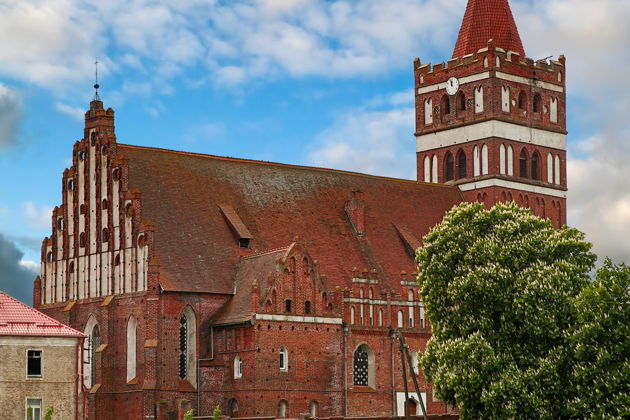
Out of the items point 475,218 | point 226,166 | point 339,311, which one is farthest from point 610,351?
point 226,166

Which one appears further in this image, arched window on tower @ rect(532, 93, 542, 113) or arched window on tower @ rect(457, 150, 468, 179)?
arched window on tower @ rect(532, 93, 542, 113)

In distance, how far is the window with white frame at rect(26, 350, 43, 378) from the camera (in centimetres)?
6675

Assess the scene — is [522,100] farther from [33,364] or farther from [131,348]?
[33,364]

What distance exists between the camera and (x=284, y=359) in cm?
7431

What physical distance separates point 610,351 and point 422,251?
11.4 m

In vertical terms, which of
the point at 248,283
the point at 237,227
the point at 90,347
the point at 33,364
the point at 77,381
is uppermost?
the point at 237,227

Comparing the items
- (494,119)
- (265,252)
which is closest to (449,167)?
(494,119)

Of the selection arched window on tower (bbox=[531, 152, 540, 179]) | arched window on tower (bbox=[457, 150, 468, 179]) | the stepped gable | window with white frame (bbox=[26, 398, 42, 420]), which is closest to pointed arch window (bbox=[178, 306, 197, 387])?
the stepped gable

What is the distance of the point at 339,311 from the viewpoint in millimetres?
77562

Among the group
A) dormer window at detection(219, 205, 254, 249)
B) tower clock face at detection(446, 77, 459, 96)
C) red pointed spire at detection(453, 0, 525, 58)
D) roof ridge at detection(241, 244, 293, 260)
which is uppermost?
red pointed spire at detection(453, 0, 525, 58)

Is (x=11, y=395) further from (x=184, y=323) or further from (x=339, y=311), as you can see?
(x=339, y=311)

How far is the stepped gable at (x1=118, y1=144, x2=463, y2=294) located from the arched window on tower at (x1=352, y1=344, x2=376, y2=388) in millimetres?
4384

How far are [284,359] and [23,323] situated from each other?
15130 millimetres

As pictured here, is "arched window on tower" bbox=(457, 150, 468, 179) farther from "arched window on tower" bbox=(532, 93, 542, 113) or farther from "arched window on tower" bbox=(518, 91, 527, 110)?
"arched window on tower" bbox=(532, 93, 542, 113)
